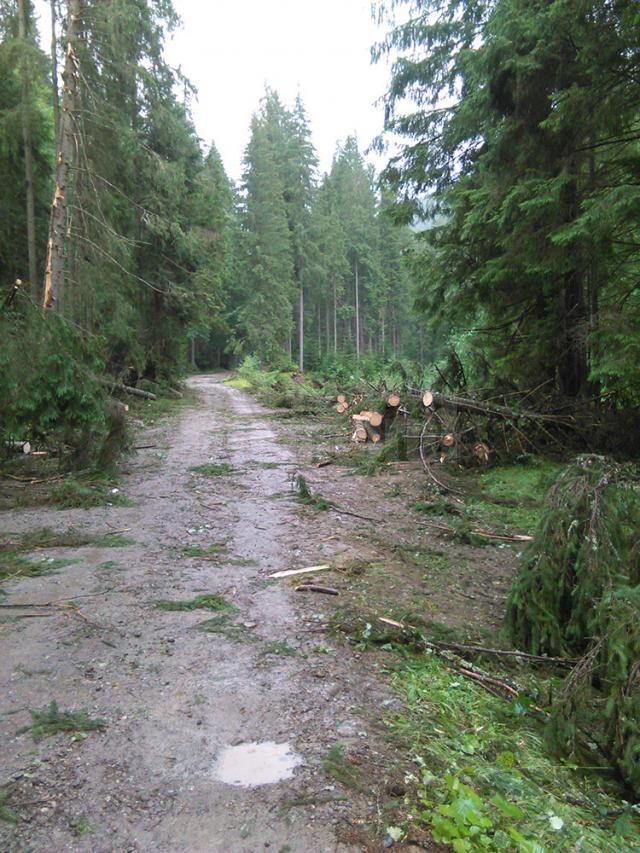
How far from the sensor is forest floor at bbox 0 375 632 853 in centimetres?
241

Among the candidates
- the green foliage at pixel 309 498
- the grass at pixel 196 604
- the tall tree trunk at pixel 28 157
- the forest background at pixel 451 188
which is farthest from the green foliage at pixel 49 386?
the tall tree trunk at pixel 28 157

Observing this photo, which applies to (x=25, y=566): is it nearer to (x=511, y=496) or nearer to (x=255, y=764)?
(x=255, y=764)

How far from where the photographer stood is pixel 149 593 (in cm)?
492

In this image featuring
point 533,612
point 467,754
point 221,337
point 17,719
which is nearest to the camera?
point 467,754

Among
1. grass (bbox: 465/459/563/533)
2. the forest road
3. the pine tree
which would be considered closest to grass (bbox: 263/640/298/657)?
the forest road

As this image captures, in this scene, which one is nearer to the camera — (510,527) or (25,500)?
(510,527)

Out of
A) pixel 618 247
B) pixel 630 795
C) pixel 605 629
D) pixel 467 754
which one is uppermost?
pixel 618 247

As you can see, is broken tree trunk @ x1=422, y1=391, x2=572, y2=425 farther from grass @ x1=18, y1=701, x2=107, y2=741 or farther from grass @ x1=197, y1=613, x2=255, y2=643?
grass @ x1=18, y1=701, x2=107, y2=741

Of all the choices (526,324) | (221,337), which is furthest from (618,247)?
(221,337)

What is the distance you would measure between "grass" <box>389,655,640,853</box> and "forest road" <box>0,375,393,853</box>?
0.96 ft

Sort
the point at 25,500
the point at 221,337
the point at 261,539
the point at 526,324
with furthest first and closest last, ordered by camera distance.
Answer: the point at 221,337 < the point at 526,324 < the point at 25,500 < the point at 261,539

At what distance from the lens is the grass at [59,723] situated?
9.67 ft

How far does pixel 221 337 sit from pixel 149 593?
156 feet

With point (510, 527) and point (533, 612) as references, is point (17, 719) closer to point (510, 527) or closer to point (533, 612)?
point (533, 612)
